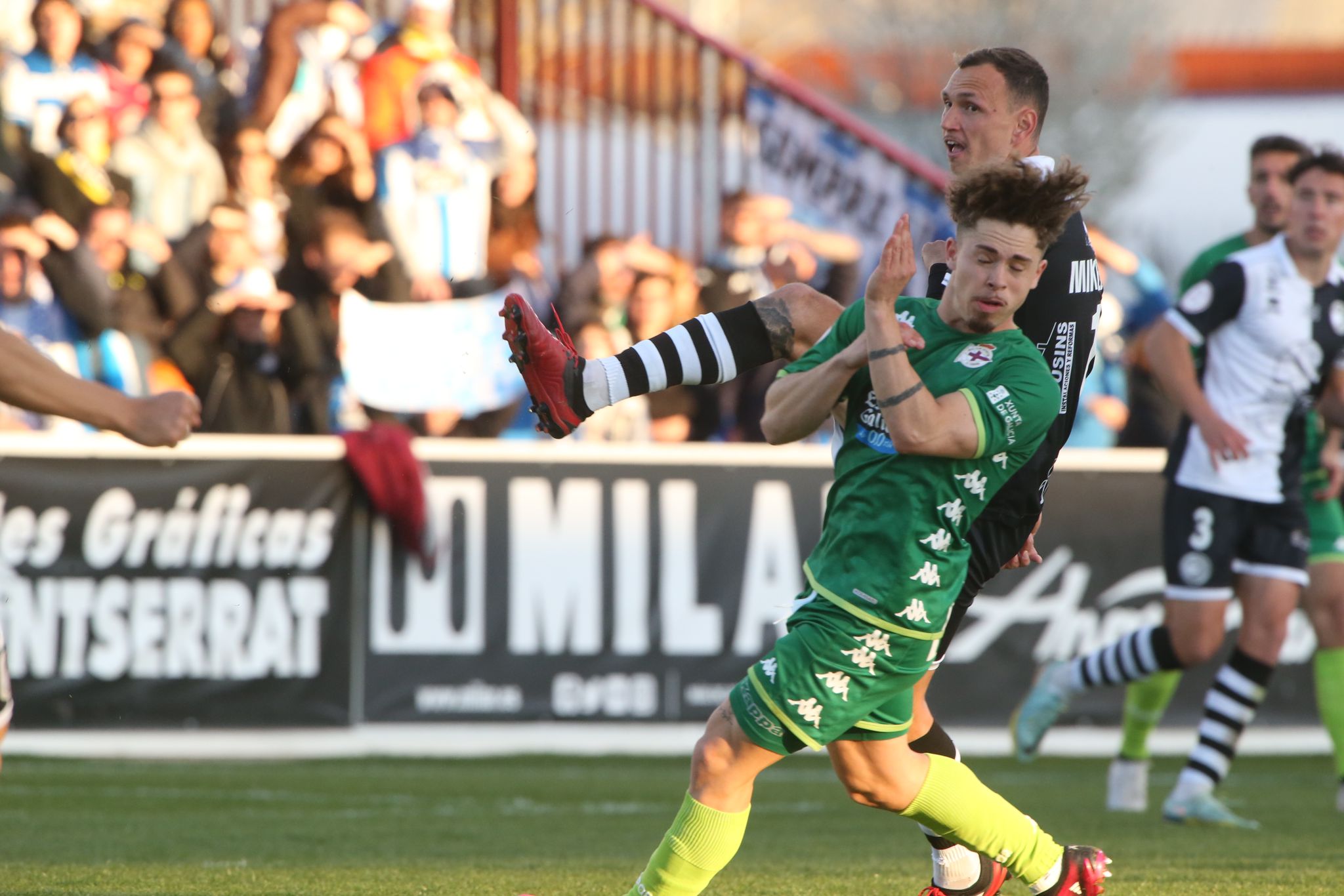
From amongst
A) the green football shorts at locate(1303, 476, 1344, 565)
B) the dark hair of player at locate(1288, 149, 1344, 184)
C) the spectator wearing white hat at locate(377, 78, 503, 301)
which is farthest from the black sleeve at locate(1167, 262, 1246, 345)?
the spectator wearing white hat at locate(377, 78, 503, 301)

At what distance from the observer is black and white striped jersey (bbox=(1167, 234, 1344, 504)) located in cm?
816

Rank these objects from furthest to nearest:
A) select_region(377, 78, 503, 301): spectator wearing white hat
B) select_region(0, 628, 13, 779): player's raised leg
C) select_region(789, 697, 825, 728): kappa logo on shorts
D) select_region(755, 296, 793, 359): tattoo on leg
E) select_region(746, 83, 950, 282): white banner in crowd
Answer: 1. select_region(746, 83, 950, 282): white banner in crowd
2. select_region(377, 78, 503, 301): spectator wearing white hat
3. select_region(755, 296, 793, 359): tattoo on leg
4. select_region(0, 628, 13, 779): player's raised leg
5. select_region(789, 697, 825, 728): kappa logo on shorts

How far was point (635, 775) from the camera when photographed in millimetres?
9789

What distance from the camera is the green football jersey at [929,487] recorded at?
176 inches

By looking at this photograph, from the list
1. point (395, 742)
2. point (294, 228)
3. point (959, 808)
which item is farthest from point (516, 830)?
point (294, 228)

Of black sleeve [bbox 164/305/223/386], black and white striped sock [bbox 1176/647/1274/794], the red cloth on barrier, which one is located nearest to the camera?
black and white striped sock [bbox 1176/647/1274/794]

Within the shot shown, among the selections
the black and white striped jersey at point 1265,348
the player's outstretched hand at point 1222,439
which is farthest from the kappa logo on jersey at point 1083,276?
the black and white striped jersey at point 1265,348

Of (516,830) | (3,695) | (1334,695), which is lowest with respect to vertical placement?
(516,830)

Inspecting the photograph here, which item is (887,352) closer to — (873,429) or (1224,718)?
(873,429)

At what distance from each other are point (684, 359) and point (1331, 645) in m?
4.50

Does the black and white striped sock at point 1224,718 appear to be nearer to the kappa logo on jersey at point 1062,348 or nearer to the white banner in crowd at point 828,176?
the kappa logo on jersey at point 1062,348

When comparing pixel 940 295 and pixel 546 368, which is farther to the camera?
pixel 940 295

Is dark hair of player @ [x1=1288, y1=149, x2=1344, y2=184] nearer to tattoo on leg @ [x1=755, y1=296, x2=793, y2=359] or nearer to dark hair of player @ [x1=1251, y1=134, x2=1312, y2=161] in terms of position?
dark hair of player @ [x1=1251, y1=134, x2=1312, y2=161]

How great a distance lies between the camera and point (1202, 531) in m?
8.05
